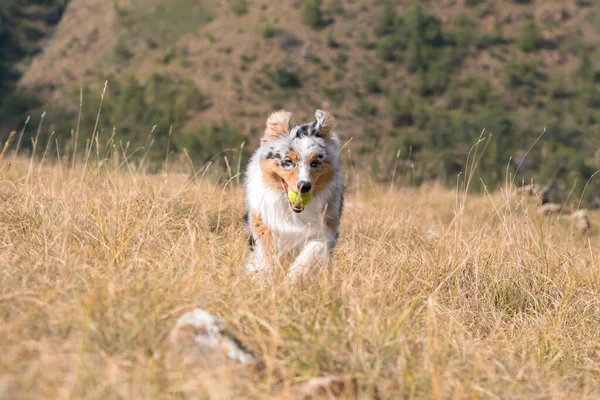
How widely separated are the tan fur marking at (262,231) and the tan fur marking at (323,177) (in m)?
0.41

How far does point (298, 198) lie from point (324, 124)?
0.69 m

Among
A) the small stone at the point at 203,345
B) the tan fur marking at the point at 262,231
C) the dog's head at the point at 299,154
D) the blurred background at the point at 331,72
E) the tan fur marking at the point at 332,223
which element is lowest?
the blurred background at the point at 331,72

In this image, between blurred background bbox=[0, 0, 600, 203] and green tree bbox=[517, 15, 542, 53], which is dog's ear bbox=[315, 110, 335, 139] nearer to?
blurred background bbox=[0, 0, 600, 203]

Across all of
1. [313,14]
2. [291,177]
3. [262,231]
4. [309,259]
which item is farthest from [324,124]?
[313,14]

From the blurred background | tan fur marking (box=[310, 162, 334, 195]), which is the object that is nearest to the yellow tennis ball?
tan fur marking (box=[310, 162, 334, 195])

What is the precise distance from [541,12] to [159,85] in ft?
118

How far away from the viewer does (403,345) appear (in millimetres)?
3197

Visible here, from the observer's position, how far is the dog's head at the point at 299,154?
14.8 ft

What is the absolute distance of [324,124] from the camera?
4867 mm

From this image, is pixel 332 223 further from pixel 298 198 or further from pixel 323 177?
pixel 298 198

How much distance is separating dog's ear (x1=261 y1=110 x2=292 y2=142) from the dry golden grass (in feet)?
2.40

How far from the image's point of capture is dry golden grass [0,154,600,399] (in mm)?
2664

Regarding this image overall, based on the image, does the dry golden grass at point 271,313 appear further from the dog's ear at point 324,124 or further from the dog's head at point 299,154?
the dog's ear at point 324,124

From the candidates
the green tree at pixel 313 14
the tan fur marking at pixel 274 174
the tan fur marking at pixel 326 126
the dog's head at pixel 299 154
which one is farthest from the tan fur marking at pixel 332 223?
the green tree at pixel 313 14
